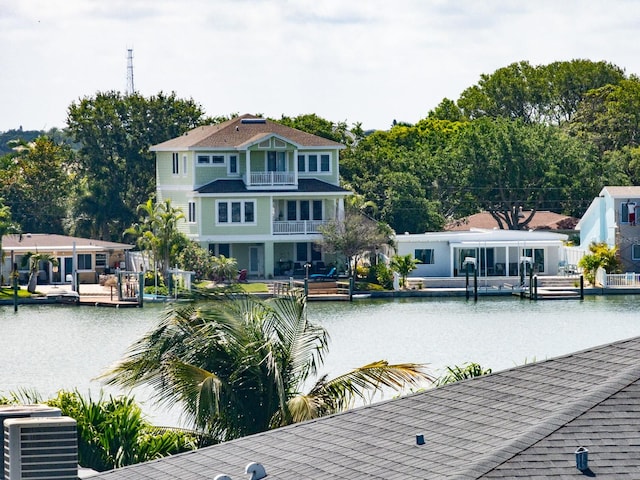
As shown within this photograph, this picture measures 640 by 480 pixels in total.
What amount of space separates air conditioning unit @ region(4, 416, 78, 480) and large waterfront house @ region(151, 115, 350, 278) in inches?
2202

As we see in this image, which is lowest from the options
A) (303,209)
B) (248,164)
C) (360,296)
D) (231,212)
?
(360,296)

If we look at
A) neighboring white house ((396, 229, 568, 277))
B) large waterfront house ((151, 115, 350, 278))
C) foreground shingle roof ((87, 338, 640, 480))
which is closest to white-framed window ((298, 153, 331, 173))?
large waterfront house ((151, 115, 350, 278))

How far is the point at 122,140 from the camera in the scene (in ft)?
285

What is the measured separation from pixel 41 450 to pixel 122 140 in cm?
7365

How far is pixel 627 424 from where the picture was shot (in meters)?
12.9

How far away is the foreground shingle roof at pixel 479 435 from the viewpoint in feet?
39.7

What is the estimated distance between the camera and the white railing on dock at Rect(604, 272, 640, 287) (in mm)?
67625

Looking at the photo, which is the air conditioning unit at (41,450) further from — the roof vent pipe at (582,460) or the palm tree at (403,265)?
the palm tree at (403,265)

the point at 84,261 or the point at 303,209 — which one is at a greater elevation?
the point at 303,209

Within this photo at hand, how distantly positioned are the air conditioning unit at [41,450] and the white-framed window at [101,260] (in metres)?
59.2

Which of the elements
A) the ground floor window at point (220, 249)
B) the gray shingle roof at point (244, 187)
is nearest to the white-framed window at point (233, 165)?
the gray shingle roof at point (244, 187)

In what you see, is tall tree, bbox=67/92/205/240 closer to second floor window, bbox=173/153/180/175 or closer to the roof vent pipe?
second floor window, bbox=173/153/180/175

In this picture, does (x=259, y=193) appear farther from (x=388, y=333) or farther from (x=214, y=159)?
(x=388, y=333)

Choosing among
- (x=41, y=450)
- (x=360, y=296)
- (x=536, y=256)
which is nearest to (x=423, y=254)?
(x=536, y=256)
